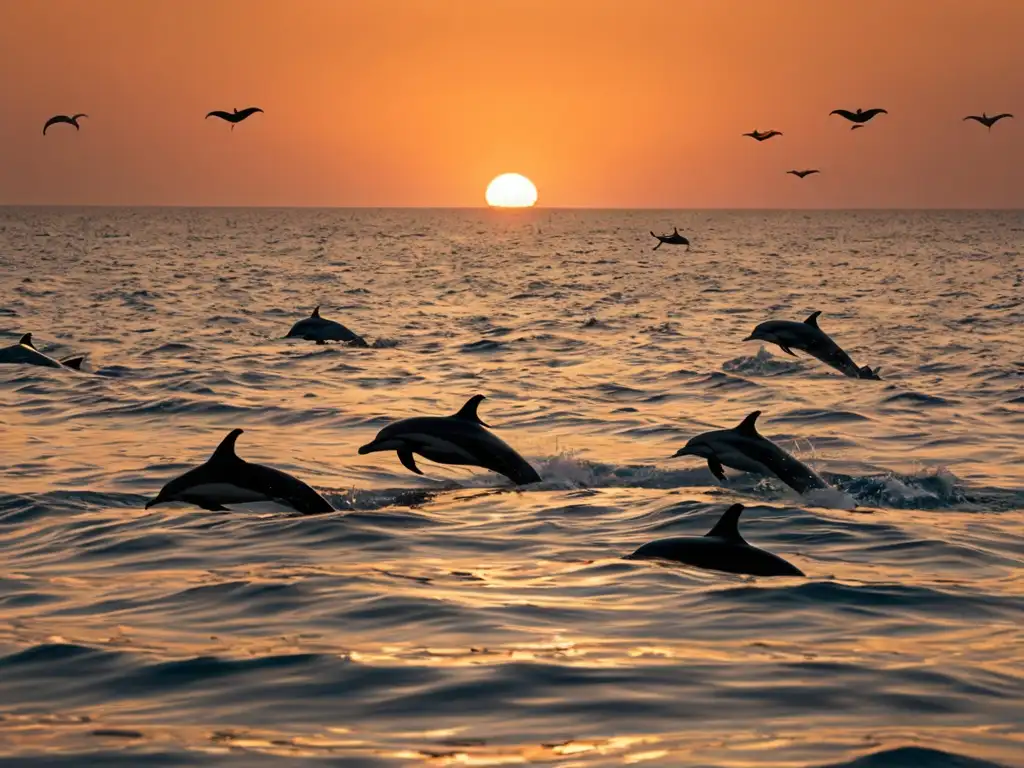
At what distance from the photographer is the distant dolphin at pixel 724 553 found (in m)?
9.94

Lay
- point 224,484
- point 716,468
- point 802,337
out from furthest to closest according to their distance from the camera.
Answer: point 802,337 → point 716,468 → point 224,484

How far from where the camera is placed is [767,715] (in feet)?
22.5

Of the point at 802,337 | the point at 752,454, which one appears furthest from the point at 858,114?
the point at 752,454

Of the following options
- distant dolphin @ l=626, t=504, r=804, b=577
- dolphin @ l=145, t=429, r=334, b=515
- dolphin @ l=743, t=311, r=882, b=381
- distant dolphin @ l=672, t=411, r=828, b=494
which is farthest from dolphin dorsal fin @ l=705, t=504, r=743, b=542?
dolphin @ l=743, t=311, r=882, b=381

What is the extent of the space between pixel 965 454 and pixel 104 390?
1198cm

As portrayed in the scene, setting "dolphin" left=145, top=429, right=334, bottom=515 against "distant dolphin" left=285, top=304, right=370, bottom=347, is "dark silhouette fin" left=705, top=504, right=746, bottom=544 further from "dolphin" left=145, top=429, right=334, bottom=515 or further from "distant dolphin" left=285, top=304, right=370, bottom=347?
"distant dolphin" left=285, top=304, right=370, bottom=347

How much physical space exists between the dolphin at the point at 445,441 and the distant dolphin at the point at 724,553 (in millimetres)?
3421

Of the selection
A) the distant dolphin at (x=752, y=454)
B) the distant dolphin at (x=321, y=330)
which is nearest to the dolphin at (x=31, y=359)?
the distant dolphin at (x=321, y=330)

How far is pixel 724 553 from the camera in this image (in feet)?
33.0

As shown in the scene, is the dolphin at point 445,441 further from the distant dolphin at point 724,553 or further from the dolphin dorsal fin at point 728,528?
the dolphin dorsal fin at point 728,528

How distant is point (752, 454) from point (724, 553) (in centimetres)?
379

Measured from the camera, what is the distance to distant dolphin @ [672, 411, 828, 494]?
13719 millimetres

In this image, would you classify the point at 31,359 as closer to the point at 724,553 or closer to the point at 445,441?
the point at 445,441

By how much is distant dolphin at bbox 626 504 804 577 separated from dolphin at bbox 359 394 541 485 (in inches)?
135
